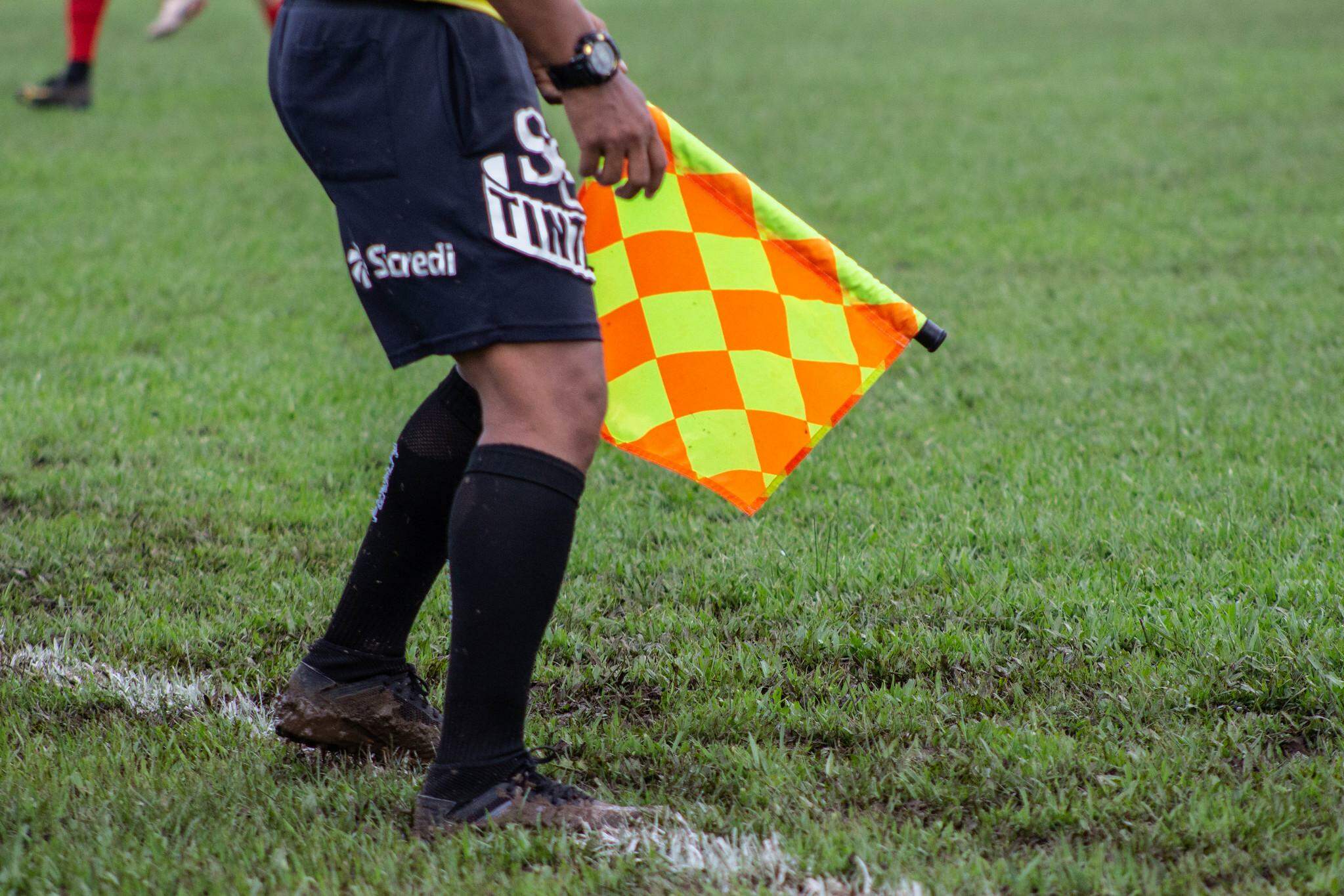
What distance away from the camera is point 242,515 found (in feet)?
11.4

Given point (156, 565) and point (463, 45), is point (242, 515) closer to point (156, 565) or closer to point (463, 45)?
point (156, 565)

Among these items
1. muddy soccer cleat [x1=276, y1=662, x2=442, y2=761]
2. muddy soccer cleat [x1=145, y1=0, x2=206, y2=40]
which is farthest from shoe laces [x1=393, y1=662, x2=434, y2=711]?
muddy soccer cleat [x1=145, y1=0, x2=206, y2=40]

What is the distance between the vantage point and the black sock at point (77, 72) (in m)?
10.2

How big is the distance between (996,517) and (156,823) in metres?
2.04

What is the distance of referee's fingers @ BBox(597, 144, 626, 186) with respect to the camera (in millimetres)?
1871

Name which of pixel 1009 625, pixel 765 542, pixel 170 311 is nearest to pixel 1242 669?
pixel 1009 625

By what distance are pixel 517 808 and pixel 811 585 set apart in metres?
1.12

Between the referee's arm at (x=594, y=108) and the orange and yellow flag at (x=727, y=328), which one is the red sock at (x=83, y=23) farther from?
the referee's arm at (x=594, y=108)

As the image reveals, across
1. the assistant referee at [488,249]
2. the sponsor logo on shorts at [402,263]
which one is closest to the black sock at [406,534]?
the assistant referee at [488,249]

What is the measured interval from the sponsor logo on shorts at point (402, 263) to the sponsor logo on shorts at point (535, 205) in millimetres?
77

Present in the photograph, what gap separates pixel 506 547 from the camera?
6.31ft

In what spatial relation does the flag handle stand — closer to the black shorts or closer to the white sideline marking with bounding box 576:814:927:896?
the black shorts

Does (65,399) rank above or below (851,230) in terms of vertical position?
below

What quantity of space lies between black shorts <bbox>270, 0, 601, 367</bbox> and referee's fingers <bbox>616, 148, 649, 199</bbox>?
9 centimetres
